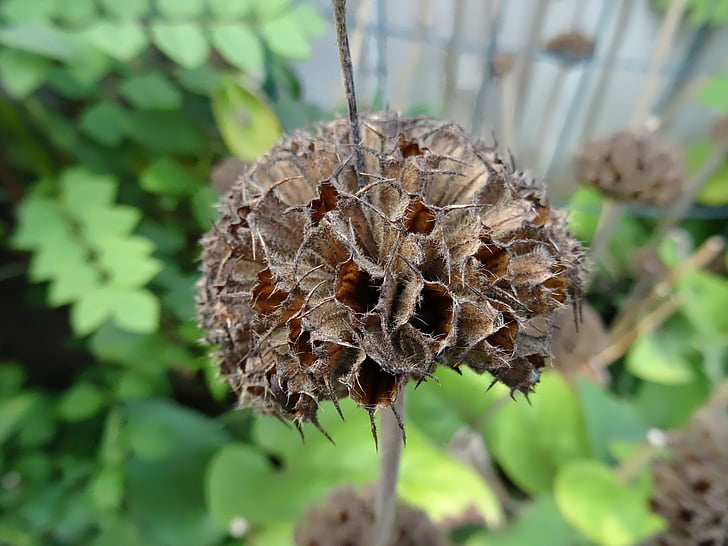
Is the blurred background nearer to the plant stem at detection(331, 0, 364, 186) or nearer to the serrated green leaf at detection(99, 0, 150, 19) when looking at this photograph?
the serrated green leaf at detection(99, 0, 150, 19)

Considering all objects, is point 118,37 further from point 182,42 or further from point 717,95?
point 717,95

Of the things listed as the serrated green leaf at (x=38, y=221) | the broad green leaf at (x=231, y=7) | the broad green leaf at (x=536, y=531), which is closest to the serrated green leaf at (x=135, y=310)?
the serrated green leaf at (x=38, y=221)

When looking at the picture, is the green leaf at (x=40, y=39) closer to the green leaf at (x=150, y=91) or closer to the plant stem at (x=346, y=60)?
the green leaf at (x=150, y=91)

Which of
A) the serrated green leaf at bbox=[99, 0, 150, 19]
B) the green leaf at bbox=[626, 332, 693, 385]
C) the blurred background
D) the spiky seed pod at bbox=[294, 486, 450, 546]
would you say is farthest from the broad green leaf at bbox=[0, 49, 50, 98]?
the green leaf at bbox=[626, 332, 693, 385]

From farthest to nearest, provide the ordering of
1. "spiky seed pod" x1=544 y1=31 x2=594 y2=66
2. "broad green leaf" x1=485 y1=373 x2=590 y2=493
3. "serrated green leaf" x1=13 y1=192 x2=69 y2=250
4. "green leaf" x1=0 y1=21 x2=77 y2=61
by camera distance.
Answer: "spiky seed pod" x1=544 y1=31 x2=594 y2=66, "broad green leaf" x1=485 y1=373 x2=590 y2=493, "serrated green leaf" x1=13 y1=192 x2=69 y2=250, "green leaf" x1=0 y1=21 x2=77 y2=61

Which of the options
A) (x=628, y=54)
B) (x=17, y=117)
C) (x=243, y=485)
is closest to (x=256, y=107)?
(x=17, y=117)

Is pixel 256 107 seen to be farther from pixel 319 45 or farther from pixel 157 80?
pixel 319 45
